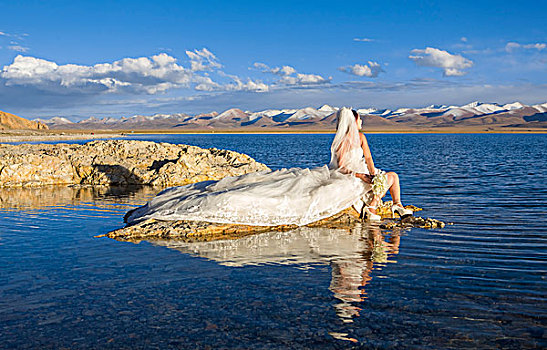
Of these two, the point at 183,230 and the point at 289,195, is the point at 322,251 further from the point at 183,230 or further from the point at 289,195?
the point at 183,230

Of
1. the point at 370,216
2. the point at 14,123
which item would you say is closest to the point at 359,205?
the point at 370,216

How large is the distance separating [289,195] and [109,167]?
42.7 feet

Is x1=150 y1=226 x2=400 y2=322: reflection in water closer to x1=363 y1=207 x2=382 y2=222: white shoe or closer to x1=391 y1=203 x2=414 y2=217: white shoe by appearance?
x1=363 y1=207 x2=382 y2=222: white shoe

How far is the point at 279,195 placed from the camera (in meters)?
9.81

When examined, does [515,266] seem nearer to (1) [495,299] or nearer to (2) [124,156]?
(1) [495,299]

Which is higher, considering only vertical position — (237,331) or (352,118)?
(352,118)

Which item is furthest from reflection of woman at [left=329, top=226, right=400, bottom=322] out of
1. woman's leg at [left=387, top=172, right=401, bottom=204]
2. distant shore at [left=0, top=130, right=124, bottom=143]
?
distant shore at [left=0, top=130, right=124, bottom=143]

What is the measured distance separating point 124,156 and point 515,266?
19070 millimetres

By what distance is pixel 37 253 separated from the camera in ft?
27.0

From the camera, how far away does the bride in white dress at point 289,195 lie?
31.3ft

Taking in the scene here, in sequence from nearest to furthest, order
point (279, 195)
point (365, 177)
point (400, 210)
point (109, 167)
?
1. point (279, 195)
2. point (365, 177)
3. point (400, 210)
4. point (109, 167)

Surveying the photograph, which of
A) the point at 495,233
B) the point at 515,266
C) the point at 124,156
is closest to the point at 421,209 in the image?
the point at 495,233

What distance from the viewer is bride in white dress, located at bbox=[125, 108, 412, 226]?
9547mm

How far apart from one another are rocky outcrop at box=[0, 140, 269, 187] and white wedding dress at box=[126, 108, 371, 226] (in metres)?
9.08
